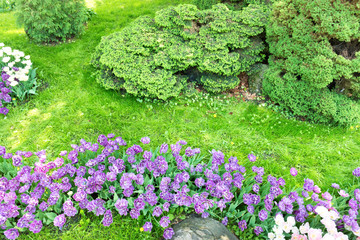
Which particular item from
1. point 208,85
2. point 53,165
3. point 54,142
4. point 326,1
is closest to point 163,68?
point 208,85

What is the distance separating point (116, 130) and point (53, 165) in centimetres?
140

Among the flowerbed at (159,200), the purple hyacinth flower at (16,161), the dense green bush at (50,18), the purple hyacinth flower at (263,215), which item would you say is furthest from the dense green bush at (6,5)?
the purple hyacinth flower at (263,215)

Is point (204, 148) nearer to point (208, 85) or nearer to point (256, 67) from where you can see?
point (208, 85)

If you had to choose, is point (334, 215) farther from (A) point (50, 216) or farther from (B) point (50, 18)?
(B) point (50, 18)

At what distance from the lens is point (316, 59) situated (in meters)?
4.02

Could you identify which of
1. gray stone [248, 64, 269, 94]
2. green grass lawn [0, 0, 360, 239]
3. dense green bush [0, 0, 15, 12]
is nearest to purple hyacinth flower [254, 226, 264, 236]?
green grass lawn [0, 0, 360, 239]

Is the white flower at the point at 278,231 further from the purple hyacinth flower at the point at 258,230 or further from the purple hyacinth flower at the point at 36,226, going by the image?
the purple hyacinth flower at the point at 36,226

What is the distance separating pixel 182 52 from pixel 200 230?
128 inches

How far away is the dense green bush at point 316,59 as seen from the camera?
3.93 m

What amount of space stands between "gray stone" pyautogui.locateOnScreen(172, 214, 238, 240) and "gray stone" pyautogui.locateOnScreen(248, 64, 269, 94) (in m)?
3.29

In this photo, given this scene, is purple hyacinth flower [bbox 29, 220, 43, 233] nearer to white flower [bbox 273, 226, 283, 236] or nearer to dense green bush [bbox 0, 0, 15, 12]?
white flower [bbox 273, 226, 283, 236]

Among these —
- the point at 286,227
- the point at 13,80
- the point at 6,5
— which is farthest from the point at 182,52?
the point at 6,5

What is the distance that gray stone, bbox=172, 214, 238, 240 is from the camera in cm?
236

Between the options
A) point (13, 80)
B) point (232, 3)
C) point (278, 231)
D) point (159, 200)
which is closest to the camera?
point (278, 231)
